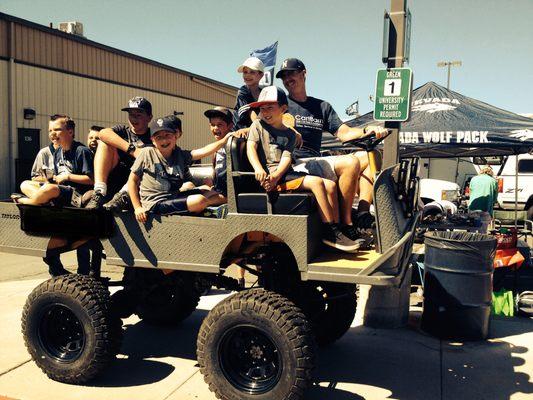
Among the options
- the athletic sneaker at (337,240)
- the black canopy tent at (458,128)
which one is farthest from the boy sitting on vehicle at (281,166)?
the black canopy tent at (458,128)

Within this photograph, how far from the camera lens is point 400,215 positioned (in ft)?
11.9

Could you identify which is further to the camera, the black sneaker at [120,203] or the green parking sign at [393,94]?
the green parking sign at [393,94]

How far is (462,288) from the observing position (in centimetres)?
522

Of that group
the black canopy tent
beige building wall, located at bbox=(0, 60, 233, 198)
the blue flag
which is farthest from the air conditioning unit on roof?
the black canopy tent

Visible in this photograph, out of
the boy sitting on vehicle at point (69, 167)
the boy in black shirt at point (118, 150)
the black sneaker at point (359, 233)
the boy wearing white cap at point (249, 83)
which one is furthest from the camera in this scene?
the boy wearing white cap at point (249, 83)

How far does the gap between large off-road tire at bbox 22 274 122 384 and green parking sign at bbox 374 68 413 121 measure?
3214 mm

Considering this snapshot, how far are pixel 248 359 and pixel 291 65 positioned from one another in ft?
8.46

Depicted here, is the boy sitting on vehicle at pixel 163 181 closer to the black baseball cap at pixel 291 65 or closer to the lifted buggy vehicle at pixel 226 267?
the lifted buggy vehicle at pixel 226 267

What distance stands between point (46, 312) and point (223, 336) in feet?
4.98

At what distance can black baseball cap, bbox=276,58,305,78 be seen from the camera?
4727mm

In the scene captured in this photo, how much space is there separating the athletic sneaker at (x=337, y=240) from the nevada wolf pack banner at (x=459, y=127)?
6.07 m

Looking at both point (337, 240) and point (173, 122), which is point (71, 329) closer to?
point (173, 122)

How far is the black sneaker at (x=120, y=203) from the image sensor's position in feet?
13.1

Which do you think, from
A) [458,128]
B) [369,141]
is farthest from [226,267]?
[458,128]
